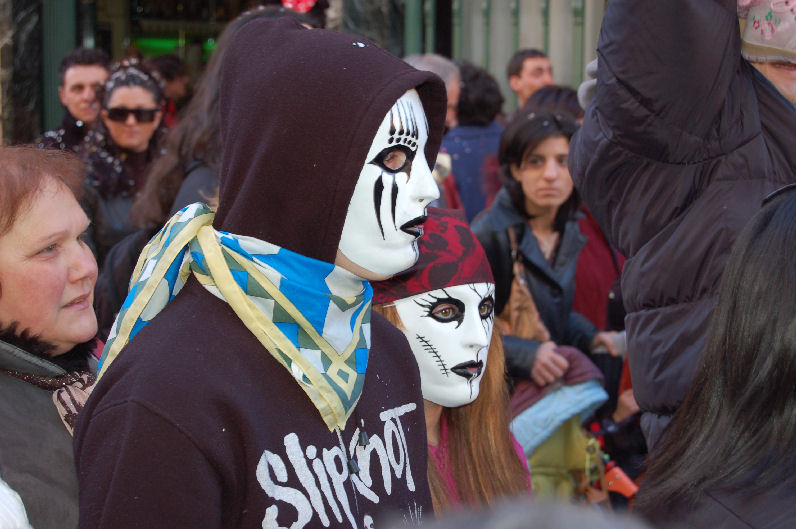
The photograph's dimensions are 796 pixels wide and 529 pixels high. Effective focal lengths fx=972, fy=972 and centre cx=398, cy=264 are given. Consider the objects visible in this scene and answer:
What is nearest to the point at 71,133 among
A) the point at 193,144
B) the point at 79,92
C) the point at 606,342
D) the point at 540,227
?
the point at 79,92

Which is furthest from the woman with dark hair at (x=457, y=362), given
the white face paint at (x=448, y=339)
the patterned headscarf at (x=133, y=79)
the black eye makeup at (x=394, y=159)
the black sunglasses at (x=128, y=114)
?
the patterned headscarf at (x=133, y=79)

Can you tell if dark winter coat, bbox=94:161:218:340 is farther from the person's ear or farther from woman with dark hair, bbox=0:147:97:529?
the person's ear

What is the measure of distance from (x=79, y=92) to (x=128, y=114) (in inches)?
35.3

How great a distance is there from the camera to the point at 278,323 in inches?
59.1

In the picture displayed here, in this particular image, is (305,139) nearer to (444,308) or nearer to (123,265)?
(444,308)

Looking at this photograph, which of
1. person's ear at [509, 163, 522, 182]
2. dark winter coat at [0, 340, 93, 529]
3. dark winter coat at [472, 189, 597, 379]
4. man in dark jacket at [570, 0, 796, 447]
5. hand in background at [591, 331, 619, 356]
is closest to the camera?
dark winter coat at [0, 340, 93, 529]

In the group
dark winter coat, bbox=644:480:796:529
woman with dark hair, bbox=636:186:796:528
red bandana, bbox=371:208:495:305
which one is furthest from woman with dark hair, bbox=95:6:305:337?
dark winter coat, bbox=644:480:796:529

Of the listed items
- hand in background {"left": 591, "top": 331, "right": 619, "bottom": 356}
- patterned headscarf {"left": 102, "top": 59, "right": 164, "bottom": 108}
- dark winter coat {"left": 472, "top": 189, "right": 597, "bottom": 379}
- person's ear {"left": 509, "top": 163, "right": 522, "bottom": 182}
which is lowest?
hand in background {"left": 591, "top": 331, "right": 619, "bottom": 356}

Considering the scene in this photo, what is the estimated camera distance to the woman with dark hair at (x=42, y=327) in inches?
64.2

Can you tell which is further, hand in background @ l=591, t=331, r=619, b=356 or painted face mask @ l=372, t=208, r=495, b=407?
hand in background @ l=591, t=331, r=619, b=356

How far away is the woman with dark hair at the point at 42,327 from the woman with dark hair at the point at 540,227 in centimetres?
186

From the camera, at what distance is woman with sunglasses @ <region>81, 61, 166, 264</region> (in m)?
4.24

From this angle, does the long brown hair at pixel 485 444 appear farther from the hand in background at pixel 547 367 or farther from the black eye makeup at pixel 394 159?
the black eye makeup at pixel 394 159

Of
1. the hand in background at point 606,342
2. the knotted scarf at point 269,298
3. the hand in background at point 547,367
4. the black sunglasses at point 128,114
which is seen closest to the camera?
the knotted scarf at point 269,298
